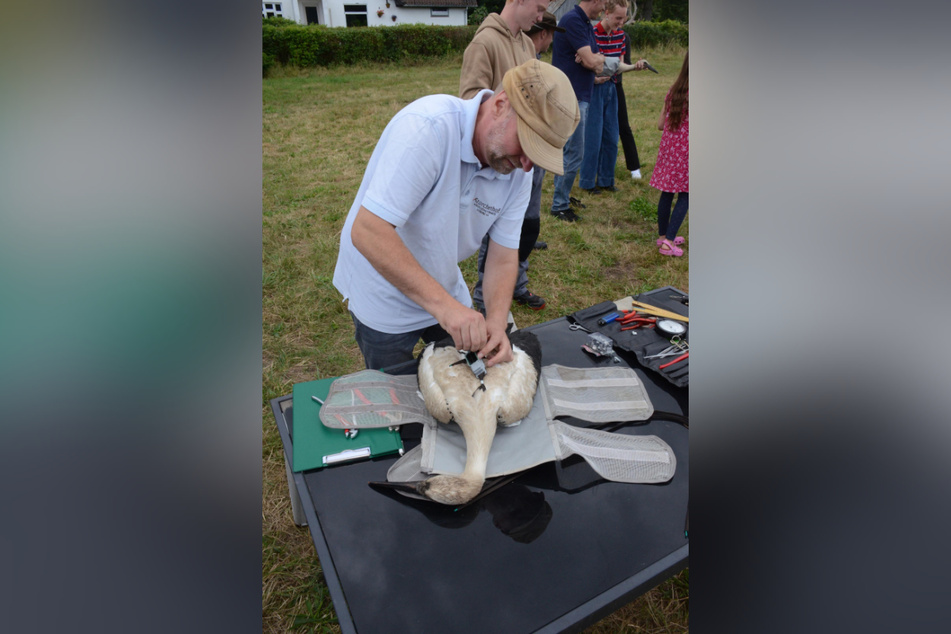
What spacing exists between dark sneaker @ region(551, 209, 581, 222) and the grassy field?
0.12 meters

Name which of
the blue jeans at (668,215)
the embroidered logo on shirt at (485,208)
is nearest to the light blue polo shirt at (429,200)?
the embroidered logo on shirt at (485,208)

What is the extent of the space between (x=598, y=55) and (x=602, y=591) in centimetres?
548

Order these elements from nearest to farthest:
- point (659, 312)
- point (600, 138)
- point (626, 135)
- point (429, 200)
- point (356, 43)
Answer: point (429, 200), point (659, 312), point (600, 138), point (626, 135), point (356, 43)

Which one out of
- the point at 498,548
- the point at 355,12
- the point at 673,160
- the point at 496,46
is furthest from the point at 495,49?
the point at 355,12

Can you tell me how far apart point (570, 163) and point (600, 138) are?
982 mm

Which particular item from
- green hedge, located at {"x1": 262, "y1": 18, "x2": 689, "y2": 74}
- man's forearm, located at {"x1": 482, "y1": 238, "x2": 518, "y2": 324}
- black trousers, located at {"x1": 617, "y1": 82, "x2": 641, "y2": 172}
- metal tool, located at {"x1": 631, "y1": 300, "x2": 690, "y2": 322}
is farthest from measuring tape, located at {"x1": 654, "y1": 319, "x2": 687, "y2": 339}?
green hedge, located at {"x1": 262, "y1": 18, "x2": 689, "y2": 74}

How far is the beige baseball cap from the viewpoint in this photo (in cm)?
168

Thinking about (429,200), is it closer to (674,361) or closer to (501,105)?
(501,105)

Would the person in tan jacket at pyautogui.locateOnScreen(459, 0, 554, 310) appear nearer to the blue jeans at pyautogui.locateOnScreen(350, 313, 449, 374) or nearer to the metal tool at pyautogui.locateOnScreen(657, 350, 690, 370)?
the blue jeans at pyautogui.locateOnScreen(350, 313, 449, 374)

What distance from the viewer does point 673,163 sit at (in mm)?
4988

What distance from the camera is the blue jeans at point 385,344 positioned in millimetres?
2461
